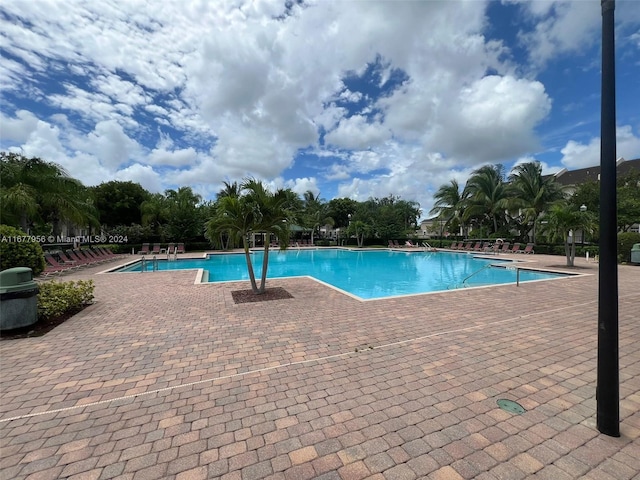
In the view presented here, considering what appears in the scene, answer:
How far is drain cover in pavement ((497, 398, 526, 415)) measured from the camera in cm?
271

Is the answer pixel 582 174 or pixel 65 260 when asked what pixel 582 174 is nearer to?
→ pixel 582 174

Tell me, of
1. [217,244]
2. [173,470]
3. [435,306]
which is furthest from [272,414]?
[217,244]

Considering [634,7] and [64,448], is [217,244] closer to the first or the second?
[64,448]

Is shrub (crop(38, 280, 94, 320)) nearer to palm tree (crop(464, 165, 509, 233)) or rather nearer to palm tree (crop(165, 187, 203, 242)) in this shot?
palm tree (crop(165, 187, 203, 242))

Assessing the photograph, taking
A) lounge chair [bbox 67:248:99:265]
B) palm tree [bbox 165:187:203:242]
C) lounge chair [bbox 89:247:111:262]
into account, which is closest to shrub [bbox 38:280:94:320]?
lounge chair [bbox 67:248:99:265]

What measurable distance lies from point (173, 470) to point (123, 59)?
11.1 meters

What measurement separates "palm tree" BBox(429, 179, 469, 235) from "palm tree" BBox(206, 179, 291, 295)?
27556 mm

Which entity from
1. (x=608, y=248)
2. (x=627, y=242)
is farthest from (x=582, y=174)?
(x=608, y=248)

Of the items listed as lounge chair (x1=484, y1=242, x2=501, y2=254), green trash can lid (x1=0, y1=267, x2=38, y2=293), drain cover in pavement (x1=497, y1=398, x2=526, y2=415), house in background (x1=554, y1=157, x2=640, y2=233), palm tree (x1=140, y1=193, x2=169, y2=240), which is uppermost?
house in background (x1=554, y1=157, x2=640, y2=233)

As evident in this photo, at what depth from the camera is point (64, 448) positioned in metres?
2.29

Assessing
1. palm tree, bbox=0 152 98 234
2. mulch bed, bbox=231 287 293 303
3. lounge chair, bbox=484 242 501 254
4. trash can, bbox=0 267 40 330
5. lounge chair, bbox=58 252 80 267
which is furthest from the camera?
lounge chair, bbox=484 242 501 254

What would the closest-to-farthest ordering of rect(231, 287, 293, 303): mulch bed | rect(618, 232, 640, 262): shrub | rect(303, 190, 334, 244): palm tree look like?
rect(231, 287, 293, 303): mulch bed → rect(618, 232, 640, 262): shrub → rect(303, 190, 334, 244): palm tree

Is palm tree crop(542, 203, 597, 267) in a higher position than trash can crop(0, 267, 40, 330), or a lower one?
higher

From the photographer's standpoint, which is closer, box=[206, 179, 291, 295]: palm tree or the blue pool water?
A: box=[206, 179, 291, 295]: palm tree
